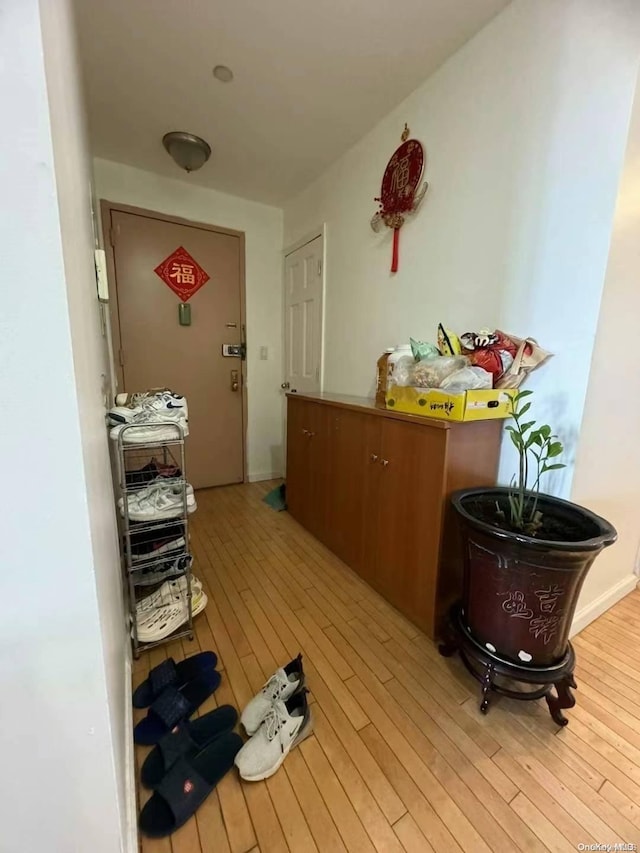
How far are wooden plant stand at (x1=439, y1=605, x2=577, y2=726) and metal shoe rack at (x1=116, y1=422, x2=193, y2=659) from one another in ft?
3.65

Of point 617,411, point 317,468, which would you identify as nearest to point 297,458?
point 317,468

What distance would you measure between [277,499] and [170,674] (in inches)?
64.3

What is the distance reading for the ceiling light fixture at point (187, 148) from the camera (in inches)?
83.4

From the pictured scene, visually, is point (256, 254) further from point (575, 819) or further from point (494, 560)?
point (575, 819)

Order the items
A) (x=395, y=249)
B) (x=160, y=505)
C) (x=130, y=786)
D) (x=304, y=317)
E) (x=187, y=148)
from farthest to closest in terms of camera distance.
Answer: (x=304, y=317) < (x=187, y=148) < (x=395, y=249) < (x=160, y=505) < (x=130, y=786)

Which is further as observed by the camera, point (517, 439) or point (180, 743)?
point (517, 439)

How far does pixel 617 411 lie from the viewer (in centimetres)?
138

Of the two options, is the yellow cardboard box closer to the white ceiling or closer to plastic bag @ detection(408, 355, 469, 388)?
plastic bag @ detection(408, 355, 469, 388)

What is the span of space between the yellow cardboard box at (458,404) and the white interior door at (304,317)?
1.42 m

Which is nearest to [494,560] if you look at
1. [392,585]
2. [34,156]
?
[392,585]

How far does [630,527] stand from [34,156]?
7.54ft

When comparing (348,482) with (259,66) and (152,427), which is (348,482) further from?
(259,66)

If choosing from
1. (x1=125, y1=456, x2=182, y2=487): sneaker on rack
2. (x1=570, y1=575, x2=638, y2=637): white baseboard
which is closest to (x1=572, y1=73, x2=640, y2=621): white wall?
(x1=570, y1=575, x2=638, y2=637): white baseboard

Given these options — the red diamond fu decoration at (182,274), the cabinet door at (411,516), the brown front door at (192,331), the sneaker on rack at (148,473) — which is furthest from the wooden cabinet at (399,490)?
the red diamond fu decoration at (182,274)
